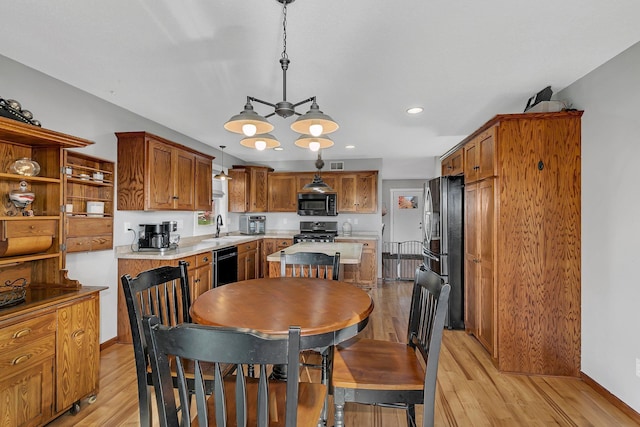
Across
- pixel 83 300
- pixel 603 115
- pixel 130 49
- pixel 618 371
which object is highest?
pixel 130 49

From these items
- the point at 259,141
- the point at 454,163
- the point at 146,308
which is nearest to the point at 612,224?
the point at 454,163

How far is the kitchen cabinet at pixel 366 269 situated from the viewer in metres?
5.43

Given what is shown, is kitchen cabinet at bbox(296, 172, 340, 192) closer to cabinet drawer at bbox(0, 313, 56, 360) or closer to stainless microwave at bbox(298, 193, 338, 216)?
stainless microwave at bbox(298, 193, 338, 216)

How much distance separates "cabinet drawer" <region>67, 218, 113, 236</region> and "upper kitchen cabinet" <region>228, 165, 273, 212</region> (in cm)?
283

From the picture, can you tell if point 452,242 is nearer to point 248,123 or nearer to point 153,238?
point 248,123

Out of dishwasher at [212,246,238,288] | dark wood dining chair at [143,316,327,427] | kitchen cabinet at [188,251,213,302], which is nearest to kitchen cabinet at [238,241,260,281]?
dishwasher at [212,246,238,288]

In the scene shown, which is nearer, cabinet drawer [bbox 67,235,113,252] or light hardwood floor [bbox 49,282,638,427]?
light hardwood floor [bbox 49,282,638,427]

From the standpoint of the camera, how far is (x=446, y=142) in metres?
4.78

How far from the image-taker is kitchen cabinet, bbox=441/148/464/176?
3492mm

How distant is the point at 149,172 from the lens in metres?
3.23

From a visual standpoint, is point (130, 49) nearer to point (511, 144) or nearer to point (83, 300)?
point (83, 300)

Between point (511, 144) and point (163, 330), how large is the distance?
107 inches

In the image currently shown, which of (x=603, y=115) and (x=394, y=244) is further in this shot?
(x=394, y=244)

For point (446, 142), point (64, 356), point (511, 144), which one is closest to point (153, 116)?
point (64, 356)
